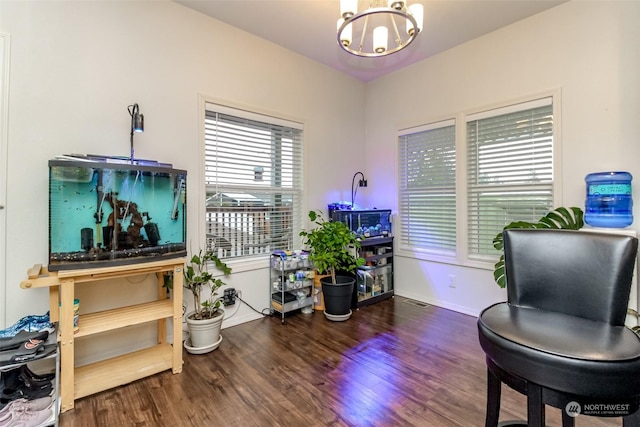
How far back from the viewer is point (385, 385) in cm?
183

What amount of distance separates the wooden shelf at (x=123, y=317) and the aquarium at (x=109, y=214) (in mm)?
372

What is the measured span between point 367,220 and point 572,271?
93.3 inches

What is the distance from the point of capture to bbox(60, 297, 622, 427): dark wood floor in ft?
5.09

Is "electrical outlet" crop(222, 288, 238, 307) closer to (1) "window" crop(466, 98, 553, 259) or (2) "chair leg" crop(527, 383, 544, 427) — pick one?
(2) "chair leg" crop(527, 383, 544, 427)

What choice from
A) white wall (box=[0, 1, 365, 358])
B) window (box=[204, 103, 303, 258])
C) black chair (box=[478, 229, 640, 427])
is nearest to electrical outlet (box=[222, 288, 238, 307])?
white wall (box=[0, 1, 365, 358])

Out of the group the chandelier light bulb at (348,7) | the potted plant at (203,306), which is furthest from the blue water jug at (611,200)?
the potted plant at (203,306)

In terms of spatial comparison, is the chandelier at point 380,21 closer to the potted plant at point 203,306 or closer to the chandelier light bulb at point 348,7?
the chandelier light bulb at point 348,7

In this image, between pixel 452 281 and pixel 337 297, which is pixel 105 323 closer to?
pixel 337 297

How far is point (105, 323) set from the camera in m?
1.78

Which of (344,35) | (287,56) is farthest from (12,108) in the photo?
(287,56)

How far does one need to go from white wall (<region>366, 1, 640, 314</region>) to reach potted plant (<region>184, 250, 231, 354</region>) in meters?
2.24

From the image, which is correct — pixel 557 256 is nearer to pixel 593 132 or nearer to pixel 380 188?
pixel 593 132

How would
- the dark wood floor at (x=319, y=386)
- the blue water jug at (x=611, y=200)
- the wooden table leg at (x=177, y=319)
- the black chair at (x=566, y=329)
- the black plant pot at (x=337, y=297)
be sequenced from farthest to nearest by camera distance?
the black plant pot at (x=337, y=297), the blue water jug at (x=611, y=200), the wooden table leg at (x=177, y=319), the dark wood floor at (x=319, y=386), the black chair at (x=566, y=329)

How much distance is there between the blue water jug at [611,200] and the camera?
211cm
